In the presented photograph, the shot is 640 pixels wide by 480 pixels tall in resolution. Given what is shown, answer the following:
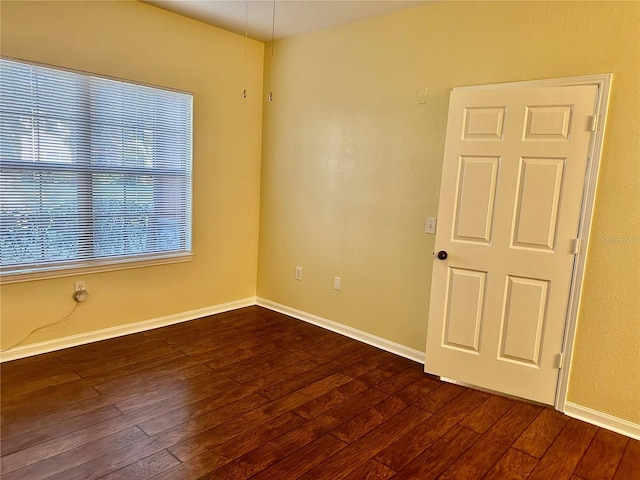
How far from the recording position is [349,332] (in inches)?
149

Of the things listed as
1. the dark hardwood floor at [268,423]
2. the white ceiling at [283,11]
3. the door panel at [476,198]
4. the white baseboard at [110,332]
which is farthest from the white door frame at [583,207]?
the white baseboard at [110,332]

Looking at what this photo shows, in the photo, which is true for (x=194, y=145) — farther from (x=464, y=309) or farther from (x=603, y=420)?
(x=603, y=420)

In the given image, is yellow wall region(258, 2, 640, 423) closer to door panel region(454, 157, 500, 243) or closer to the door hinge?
the door hinge

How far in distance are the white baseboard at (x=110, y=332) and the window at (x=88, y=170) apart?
1.86ft

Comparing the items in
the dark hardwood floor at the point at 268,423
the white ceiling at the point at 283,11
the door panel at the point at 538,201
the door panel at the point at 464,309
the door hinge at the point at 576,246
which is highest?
the white ceiling at the point at 283,11

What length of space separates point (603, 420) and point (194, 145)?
368 centimetres

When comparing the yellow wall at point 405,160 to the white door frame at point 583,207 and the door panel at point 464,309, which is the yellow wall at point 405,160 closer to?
the white door frame at point 583,207

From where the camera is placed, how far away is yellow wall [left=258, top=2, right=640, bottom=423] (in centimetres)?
241

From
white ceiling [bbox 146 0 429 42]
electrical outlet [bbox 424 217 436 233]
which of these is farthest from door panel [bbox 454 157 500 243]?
white ceiling [bbox 146 0 429 42]

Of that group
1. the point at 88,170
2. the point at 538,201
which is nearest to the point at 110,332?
the point at 88,170

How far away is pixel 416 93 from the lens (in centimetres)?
320

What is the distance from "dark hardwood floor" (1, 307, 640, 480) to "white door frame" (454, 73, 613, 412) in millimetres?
322

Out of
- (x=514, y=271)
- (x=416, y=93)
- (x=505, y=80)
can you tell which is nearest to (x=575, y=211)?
(x=514, y=271)

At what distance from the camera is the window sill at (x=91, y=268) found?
2936 mm
